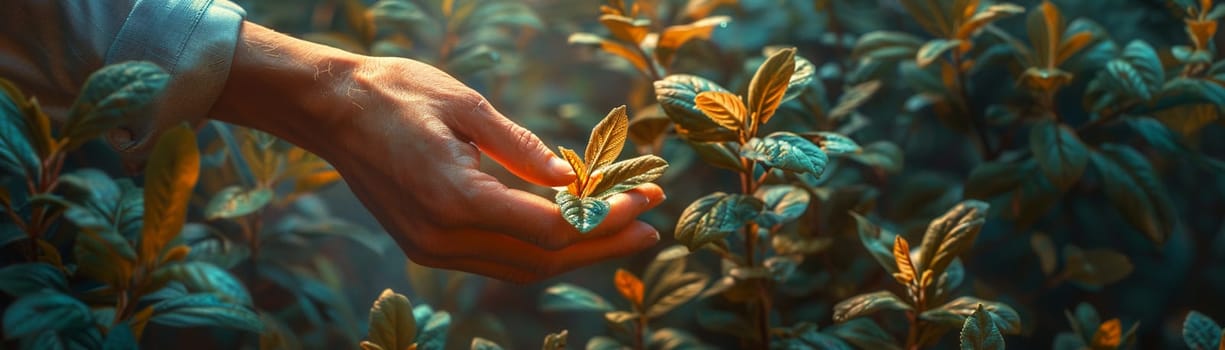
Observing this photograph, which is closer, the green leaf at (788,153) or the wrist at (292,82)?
the green leaf at (788,153)

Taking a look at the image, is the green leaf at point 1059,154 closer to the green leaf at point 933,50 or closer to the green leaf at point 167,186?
the green leaf at point 933,50

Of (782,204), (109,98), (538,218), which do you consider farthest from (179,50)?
(782,204)

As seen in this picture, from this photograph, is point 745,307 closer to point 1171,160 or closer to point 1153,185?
point 1153,185

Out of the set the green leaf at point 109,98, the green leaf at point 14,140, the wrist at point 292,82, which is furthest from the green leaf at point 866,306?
the green leaf at point 14,140

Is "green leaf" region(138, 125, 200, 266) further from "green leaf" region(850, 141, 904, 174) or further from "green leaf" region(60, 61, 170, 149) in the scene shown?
"green leaf" region(850, 141, 904, 174)

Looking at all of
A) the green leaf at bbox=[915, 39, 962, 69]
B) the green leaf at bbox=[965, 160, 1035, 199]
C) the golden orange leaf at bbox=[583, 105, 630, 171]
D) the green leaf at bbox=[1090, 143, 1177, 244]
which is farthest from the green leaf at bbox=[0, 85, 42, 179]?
the green leaf at bbox=[1090, 143, 1177, 244]

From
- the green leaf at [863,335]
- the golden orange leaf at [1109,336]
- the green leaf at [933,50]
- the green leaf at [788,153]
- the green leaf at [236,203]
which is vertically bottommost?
the green leaf at [863,335]
